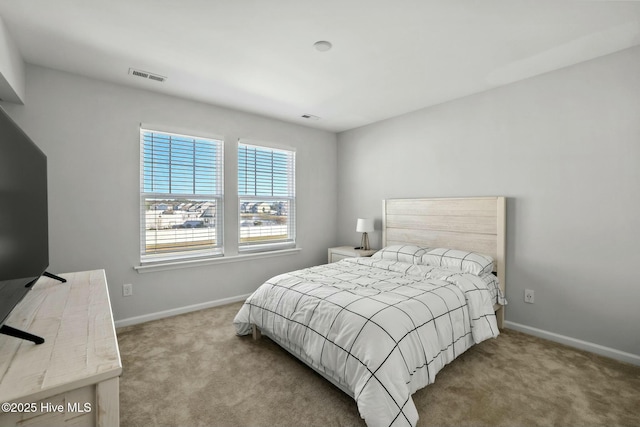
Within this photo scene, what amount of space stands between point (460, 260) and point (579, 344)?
3.92 feet

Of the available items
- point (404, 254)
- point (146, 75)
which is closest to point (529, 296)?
point (404, 254)

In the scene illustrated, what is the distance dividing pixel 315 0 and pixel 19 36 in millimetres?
2231

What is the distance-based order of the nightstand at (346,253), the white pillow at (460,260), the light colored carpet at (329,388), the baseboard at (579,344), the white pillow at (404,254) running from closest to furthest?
the light colored carpet at (329,388), the baseboard at (579,344), the white pillow at (460,260), the white pillow at (404,254), the nightstand at (346,253)

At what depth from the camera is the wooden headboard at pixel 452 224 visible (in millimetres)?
3000

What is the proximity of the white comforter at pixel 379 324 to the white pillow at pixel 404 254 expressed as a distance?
37cm

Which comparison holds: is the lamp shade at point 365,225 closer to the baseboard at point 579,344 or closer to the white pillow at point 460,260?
the white pillow at point 460,260

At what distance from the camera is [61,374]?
831 millimetres

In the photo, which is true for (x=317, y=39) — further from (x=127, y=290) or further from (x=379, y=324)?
(x=127, y=290)

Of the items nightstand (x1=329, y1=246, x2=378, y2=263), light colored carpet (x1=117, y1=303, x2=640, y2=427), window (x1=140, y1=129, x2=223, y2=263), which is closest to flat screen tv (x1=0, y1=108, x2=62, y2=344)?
light colored carpet (x1=117, y1=303, x2=640, y2=427)

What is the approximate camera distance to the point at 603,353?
247 centimetres

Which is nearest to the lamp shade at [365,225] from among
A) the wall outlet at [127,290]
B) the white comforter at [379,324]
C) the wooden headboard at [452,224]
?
the wooden headboard at [452,224]

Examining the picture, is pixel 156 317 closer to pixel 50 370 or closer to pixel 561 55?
pixel 50 370

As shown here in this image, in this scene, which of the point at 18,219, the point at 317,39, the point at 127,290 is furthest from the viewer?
the point at 127,290

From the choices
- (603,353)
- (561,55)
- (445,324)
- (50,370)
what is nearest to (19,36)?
(50,370)
